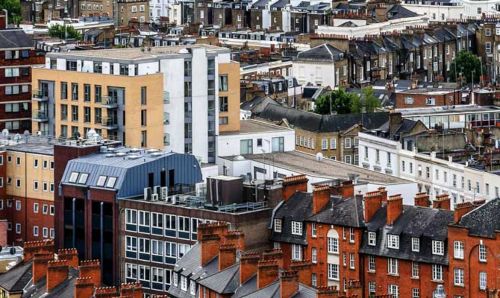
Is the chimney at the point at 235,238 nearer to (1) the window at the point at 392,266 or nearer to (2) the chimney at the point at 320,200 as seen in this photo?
(2) the chimney at the point at 320,200

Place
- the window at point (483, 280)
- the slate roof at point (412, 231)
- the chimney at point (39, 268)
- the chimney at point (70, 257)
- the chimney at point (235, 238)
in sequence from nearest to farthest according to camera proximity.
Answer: the chimney at point (39, 268), the chimney at point (70, 257), the chimney at point (235, 238), the window at point (483, 280), the slate roof at point (412, 231)

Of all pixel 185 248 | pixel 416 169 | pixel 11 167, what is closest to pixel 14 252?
pixel 185 248

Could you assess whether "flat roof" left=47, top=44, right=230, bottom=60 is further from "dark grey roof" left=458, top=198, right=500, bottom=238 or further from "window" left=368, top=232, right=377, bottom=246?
"dark grey roof" left=458, top=198, right=500, bottom=238

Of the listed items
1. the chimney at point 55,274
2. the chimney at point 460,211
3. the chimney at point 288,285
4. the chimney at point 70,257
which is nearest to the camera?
the chimney at point 288,285

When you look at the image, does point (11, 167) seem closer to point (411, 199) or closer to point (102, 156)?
point (102, 156)

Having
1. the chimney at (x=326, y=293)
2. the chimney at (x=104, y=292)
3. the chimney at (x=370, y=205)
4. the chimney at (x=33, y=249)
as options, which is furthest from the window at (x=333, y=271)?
the chimney at (x=104, y=292)

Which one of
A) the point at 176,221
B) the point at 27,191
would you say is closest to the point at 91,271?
the point at 176,221

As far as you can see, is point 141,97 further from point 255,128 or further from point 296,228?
point 296,228
